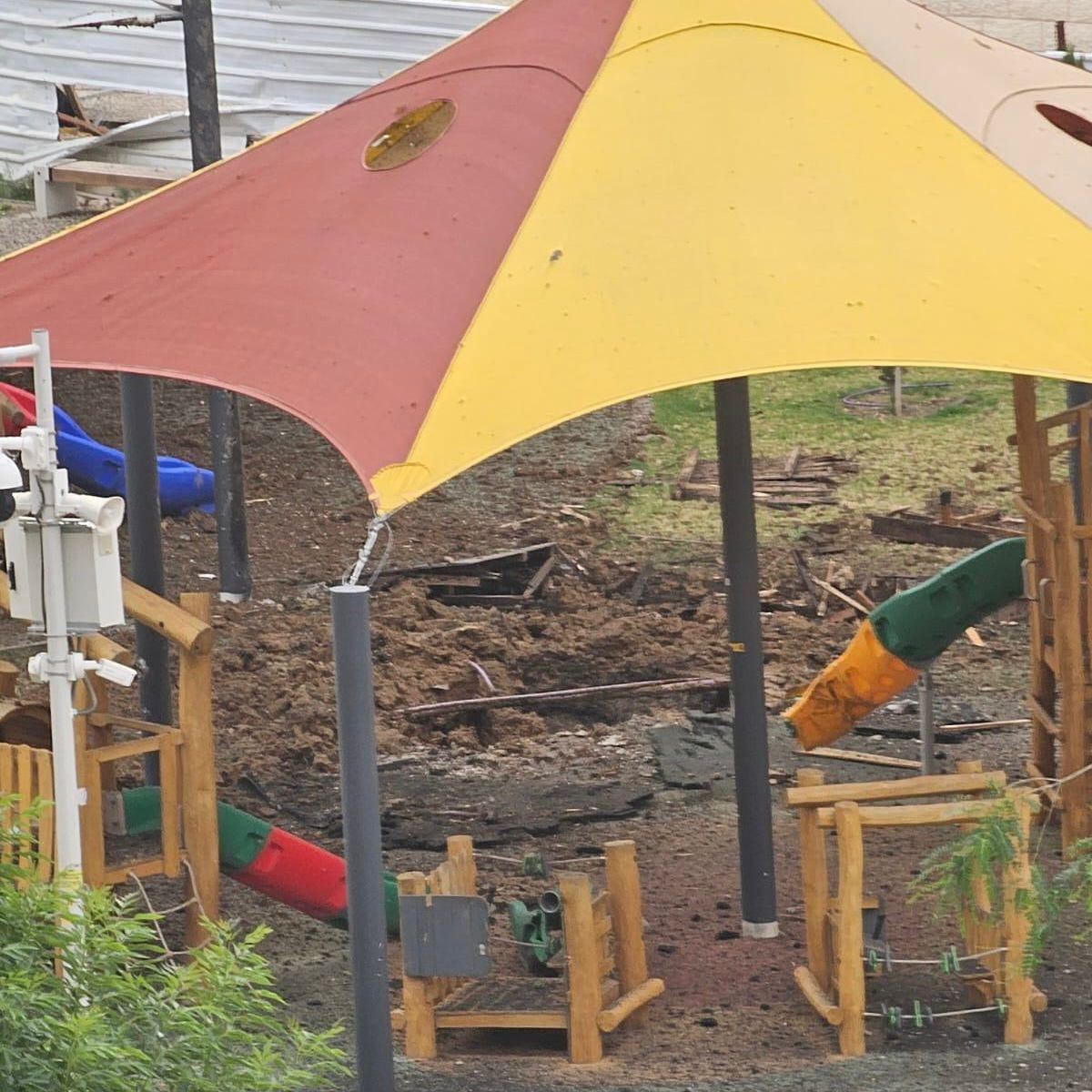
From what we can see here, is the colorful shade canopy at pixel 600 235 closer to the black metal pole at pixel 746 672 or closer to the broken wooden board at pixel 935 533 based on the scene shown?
the black metal pole at pixel 746 672

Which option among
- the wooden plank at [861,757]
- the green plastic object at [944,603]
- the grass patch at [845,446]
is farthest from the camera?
the grass patch at [845,446]

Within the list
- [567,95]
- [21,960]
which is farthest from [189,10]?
[21,960]

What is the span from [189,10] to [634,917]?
8.67 metres

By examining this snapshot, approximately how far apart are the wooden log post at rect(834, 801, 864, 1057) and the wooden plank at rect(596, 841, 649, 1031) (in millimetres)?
803

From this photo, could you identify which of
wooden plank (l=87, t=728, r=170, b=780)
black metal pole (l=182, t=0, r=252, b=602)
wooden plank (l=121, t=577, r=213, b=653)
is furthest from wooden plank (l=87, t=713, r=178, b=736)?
black metal pole (l=182, t=0, r=252, b=602)

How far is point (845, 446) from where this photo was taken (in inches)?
762

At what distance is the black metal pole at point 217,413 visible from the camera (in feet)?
47.0

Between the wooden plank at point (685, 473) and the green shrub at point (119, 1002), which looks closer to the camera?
the green shrub at point (119, 1002)


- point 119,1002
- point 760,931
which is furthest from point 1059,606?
point 119,1002

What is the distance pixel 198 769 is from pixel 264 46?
9.70 meters

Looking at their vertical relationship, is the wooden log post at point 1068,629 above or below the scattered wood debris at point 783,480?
below

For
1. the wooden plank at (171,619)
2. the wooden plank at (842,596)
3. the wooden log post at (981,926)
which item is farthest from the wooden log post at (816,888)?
the wooden plank at (842,596)

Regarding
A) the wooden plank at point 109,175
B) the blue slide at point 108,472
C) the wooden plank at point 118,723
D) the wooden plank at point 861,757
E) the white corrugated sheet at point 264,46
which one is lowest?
the wooden plank at point 861,757

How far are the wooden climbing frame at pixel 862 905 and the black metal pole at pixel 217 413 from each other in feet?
24.1
